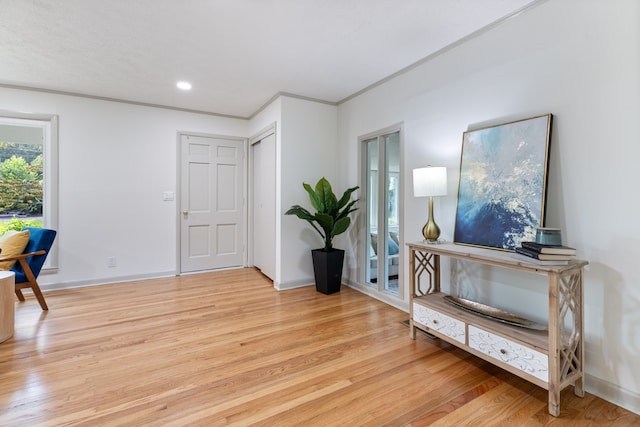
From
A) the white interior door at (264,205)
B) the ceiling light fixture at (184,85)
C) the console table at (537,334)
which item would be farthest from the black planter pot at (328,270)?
the ceiling light fixture at (184,85)

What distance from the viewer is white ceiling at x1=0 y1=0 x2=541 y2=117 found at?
2.10 metres

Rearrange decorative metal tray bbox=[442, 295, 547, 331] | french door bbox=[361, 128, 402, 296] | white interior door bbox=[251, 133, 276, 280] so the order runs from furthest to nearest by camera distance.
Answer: white interior door bbox=[251, 133, 276, 280], french door bbox=[361, 128, 402, 296], decorative metal tray bbox=[442, 295, 547, 331]

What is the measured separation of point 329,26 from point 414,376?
2.59 meters

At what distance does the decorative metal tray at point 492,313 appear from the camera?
1.83 meters

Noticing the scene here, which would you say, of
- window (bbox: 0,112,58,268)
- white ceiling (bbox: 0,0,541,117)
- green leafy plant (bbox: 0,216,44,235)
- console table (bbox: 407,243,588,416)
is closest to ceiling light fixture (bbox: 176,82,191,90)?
white ceiling (bbox: 0,0,541,117)

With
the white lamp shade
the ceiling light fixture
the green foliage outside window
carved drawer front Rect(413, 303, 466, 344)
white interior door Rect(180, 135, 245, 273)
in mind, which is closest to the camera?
carved drawer front Rect(413, 303, 466, 344)

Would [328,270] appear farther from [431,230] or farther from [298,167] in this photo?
[431,230]

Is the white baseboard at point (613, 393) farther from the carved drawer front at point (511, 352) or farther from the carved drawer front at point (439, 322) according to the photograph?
the carved drawer front at point (439, 322)

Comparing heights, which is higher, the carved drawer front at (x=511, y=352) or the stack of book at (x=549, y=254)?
the stack of book at (x=549, y=254)

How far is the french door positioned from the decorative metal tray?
0.90 m

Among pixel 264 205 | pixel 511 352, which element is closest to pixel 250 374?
pixel 511 352

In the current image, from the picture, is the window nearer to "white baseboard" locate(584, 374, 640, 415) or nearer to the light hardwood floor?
the light hardwood floor

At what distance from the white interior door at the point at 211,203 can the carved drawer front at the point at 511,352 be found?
12.3 feet

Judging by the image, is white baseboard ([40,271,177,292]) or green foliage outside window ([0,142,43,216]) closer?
green foliage outside window ([0,142,43,216])
